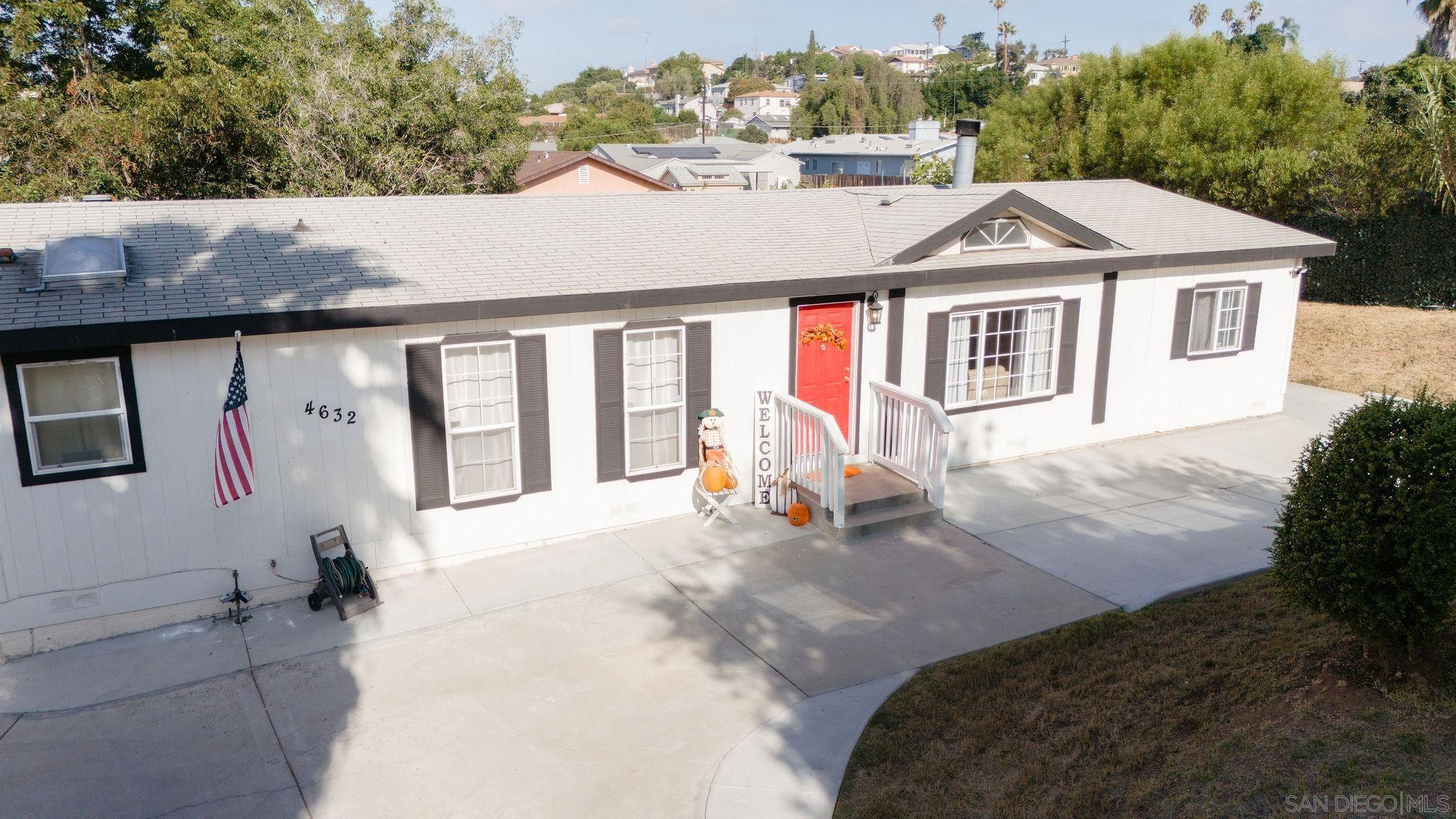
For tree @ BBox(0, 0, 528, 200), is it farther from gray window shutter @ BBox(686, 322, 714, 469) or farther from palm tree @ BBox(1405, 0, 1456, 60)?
palm tree @ BBox(1405, 0, 1456, 60)

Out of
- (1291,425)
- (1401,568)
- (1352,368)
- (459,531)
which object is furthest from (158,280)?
(1352,368)

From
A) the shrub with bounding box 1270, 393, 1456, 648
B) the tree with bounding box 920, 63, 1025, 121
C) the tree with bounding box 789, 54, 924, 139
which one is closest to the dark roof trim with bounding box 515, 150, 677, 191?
the shrub with bounding box 1270, 393, 1456, 648

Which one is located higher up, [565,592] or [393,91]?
[393,91]

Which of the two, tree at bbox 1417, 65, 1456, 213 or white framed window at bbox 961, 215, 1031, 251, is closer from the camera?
white framed window at bbox 961, 215, 1031, 251

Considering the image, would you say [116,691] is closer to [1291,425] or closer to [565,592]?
[565,592]

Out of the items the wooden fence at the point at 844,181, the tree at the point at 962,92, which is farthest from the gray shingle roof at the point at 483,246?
the tree at the point at 962,92

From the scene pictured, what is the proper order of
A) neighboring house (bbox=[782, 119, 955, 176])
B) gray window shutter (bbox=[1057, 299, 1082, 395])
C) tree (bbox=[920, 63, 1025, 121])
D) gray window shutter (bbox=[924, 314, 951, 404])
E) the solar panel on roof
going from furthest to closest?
tree (bbox=[920, 63, 1025, 121])
the solar panel on roof
neighboring house (bbox=[782, 119, 955, 176])
gray window shutter (bbox=[1057, 299, 1082, 395])
gray window shutter (bbox=[924, 314, 951, 404])
